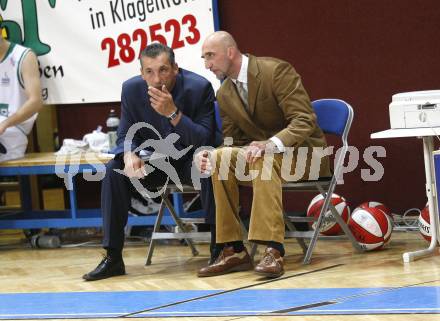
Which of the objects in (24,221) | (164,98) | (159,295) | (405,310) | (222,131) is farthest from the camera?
(24,221)

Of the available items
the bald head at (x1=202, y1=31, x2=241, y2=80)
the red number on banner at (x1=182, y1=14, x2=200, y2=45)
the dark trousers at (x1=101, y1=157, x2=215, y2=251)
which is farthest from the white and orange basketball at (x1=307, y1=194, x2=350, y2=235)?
the red number on banner at (x1=182, y1=14, x2=200, y2=45)

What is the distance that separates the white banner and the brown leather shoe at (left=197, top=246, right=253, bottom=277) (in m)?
1.85

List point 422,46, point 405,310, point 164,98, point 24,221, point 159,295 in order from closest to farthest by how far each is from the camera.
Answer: point 405,310 → point 159,295 → point 164,98 → point 422,46 → point 24,221

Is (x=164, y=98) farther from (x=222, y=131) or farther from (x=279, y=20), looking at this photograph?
(x=279, y=20)

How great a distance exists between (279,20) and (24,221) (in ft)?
7.36

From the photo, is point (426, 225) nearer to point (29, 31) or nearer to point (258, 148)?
point (258, 148)

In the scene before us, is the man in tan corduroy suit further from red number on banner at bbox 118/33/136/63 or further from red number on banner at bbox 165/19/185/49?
red number on banner at bbox 118/33/136/63

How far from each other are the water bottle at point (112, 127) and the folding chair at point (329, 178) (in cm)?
168

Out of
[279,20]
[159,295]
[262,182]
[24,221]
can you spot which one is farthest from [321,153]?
[24,221]

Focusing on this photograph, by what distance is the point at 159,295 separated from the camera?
435cm

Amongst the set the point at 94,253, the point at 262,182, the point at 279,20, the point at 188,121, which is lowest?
the point at 94,253

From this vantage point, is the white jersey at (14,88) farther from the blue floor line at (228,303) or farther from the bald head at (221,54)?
the blue floor line at (228,303)

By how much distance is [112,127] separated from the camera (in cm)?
654

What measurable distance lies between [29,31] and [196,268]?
102 inches
